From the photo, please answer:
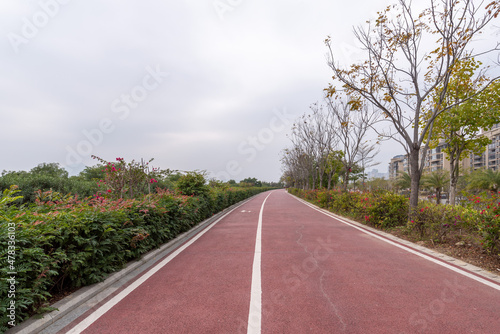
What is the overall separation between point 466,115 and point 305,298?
1174cm

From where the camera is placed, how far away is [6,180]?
13.9 meters

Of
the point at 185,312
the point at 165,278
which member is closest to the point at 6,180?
the point at 165,278

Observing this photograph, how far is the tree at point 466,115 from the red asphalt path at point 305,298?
833 cm

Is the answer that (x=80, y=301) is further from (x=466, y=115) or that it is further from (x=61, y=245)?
(x=466, y=115)

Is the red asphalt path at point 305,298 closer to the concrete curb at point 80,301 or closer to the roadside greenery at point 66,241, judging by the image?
the concrete curb at point 80,301

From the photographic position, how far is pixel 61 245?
11.7 ft

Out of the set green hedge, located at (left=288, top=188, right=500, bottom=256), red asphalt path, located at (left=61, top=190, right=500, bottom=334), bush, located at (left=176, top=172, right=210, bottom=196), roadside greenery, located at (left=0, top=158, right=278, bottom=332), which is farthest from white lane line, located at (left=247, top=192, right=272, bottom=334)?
bush, located at (left=176, top=172, right=210, bottom=196)

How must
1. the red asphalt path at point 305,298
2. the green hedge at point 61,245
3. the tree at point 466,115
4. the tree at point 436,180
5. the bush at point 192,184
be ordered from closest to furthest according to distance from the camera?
1. the green hedge at point 61,245
2. the red asphalt path at point 305,298
3. the tree at point 466,115
4. the bush at point 192,184
5. the tree at point 436,180

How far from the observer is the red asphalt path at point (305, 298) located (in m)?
2.99

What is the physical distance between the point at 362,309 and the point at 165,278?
10.5ft

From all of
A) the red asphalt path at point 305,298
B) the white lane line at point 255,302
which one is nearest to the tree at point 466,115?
the red asphalt path at point 305,298

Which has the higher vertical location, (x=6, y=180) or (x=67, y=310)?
(x=6, y=180)

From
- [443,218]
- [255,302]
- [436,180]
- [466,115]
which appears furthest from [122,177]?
[436,180]

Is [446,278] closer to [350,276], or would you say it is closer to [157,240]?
[350,276]
